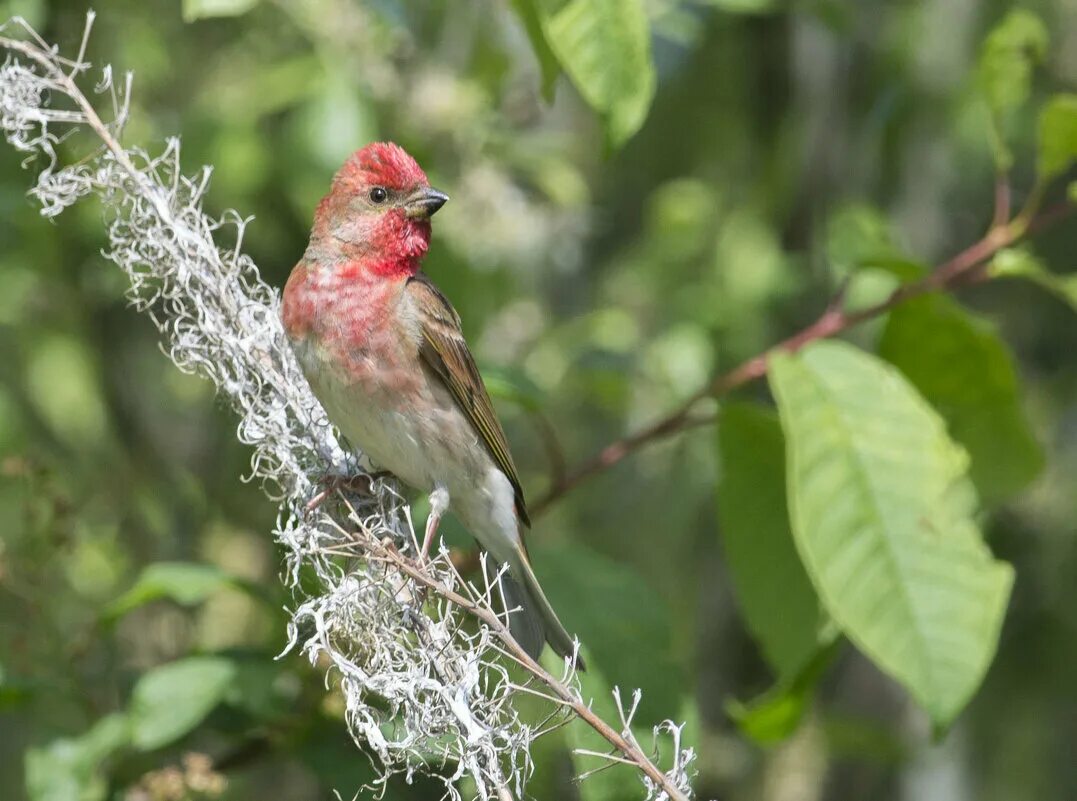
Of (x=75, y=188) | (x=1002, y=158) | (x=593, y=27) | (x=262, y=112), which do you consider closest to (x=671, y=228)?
(x=262, y=112)

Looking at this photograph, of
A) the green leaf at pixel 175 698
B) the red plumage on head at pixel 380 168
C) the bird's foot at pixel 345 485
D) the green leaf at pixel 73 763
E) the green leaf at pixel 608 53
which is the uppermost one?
the green leaf at pixel 608 53

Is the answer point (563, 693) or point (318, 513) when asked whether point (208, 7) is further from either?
point (563, 693)

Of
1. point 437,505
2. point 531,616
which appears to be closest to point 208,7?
point 437,505

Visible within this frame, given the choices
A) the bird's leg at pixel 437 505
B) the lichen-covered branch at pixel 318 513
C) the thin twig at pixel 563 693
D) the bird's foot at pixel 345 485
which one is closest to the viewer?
the thin twig at pixel 563 693

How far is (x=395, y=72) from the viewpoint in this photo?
5297mm

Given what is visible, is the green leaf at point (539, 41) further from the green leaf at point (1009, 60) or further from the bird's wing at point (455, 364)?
the green leaf at point (1009, 60)

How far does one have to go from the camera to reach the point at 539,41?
3.26 meters

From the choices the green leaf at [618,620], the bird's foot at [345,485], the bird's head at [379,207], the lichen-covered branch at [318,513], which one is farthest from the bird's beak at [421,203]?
the green leaf at [618,620]

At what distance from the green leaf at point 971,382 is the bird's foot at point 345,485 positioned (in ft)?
4.46

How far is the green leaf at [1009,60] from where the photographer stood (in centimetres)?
387

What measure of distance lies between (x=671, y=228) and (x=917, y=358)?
7.86 feet

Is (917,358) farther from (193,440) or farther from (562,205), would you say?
(193,440)

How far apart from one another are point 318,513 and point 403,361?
0.84 m

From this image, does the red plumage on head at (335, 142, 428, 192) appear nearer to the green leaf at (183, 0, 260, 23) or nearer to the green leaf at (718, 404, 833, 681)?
the green leaf at (183, 0, 260, 23)
